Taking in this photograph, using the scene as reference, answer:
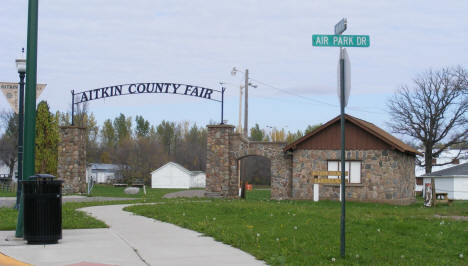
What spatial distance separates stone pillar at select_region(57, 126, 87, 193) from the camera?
107 feet

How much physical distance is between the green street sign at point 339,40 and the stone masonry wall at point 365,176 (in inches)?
813

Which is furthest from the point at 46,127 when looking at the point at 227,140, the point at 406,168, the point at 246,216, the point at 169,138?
the point at 169,138

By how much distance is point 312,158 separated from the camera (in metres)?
30.2

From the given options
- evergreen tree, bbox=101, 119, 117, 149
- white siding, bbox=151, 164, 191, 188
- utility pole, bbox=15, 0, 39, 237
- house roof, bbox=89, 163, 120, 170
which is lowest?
white siding, bbox=151, 164, 191, 188

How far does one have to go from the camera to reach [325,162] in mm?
30109

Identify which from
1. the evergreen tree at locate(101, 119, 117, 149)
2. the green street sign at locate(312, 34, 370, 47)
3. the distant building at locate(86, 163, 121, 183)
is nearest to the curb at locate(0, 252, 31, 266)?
the green street sign at locate(312, 34, 370, 47)

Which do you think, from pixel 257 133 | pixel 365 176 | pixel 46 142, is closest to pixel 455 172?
pixel 365 176

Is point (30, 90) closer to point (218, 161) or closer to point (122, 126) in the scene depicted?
point (218, 161)

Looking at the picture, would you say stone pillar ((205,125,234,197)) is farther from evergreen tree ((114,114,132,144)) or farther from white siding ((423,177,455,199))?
evergreen tree ((114,114,132,144))

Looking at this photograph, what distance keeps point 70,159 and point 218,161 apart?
27.9 ft

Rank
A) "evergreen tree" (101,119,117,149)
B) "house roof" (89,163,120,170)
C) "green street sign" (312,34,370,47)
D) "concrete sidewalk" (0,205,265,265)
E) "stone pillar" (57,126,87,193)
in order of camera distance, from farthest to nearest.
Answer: "evergreen tree" (101,119,117,149)
"house roof" (89,163,120,170)
"stone pillar" (57,126,87,193)
"green street sign" (312,34,370,47)
"concrete sidewalk" (0,205,265,265)

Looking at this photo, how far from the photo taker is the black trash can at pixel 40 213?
413 inches

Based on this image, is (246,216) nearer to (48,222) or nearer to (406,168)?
(48,222)

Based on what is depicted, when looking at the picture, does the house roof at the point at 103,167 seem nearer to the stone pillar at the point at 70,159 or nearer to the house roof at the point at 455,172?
the house roof at the point at 455,172
